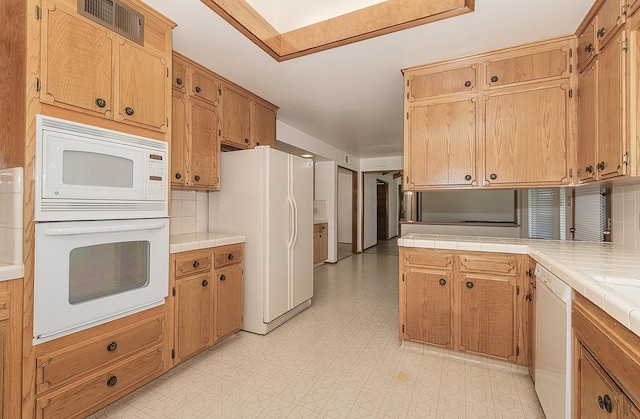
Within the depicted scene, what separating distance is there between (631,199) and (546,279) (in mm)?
933

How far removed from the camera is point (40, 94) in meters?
1.35

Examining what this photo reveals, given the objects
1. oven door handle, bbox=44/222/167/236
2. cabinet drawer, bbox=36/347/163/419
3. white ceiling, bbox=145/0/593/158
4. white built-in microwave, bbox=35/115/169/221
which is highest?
white ceiling, bbox=145/0/593/158

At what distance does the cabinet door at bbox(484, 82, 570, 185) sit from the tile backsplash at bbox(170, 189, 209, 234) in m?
2.57

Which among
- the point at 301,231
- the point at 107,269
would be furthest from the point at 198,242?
the point at 301,231

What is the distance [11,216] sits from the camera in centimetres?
133

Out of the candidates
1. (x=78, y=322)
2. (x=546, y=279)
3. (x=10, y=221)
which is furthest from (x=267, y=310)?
(x=546, y=279)

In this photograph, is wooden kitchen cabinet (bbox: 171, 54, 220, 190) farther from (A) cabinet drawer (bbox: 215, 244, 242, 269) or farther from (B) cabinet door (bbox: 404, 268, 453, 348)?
(B) cabinet door (bbox: 404, 268, 453, 348)

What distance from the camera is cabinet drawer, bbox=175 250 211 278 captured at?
2.08 m

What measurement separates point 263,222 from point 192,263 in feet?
2.34

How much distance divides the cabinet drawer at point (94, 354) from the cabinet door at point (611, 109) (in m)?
2.80

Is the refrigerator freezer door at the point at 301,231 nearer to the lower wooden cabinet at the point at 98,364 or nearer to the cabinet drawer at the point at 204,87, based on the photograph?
the cabinet drawer at the point at 204,87

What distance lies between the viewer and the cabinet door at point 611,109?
151 cm

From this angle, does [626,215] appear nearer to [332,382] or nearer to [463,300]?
[463,300]

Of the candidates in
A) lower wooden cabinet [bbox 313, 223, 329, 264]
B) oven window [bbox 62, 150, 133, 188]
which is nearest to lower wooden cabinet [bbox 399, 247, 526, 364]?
oven window [bbox 62, 150, 133, 188]
